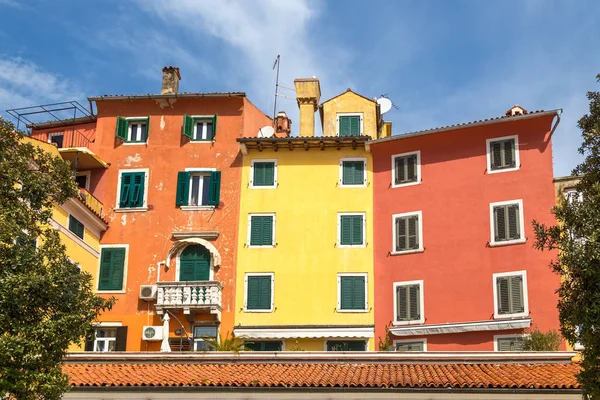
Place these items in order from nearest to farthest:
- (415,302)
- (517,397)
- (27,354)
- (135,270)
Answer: (27,354) < (517,397) < (415,302) < (135,270)

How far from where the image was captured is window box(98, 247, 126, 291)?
136 ft

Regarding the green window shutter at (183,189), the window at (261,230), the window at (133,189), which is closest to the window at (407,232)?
the window at (261,230)

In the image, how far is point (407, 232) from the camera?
132 feet

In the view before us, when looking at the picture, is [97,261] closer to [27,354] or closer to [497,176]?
[497,176]

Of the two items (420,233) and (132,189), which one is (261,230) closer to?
(132,189)

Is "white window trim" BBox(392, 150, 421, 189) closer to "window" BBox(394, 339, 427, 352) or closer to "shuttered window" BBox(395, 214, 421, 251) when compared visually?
"shuttered window" BBox(395, 214, 421, 251)

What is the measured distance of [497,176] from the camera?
39344 millimetres

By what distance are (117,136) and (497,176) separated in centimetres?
1873

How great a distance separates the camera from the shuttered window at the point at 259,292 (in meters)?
40.3

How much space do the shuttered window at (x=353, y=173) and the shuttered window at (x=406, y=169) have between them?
1.64 meters

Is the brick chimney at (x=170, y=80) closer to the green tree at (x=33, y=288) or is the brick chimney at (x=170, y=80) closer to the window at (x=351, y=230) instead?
the window at (x=351, y=230)

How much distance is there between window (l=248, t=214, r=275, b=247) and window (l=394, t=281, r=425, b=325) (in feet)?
21.1

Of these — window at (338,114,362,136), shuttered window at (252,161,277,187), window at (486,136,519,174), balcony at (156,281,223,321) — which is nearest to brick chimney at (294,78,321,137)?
window at (338,114,362,136)

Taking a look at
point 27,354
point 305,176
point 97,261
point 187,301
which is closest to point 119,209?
point 97,261
